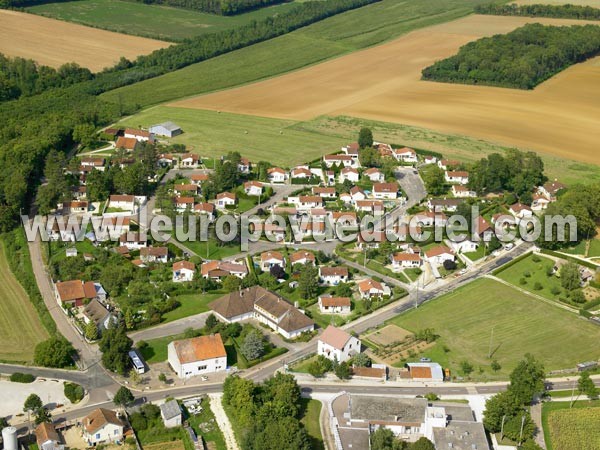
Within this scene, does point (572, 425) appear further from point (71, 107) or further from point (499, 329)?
point (71, 107)

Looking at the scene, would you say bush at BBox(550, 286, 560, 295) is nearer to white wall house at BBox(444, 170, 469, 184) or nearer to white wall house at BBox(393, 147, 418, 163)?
white wall house at BBox(444, 170, 469, 184)

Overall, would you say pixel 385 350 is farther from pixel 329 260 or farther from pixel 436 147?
pixel 436 147

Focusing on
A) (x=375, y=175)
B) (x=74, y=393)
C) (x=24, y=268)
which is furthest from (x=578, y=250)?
(x=24, y=268)

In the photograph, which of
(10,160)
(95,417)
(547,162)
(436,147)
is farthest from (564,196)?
(10,160)

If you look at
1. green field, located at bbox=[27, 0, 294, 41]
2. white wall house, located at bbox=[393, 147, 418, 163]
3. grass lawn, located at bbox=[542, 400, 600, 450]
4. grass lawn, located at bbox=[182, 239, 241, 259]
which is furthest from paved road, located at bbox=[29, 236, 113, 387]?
green field, located at bbox=[27, 0, 294, 41]

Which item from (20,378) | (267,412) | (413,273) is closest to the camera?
(267,412)
